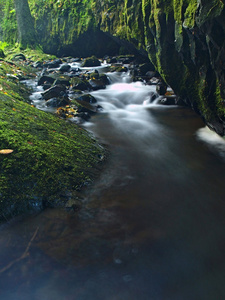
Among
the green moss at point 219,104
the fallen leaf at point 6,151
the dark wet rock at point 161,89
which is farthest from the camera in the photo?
the dark wet rock at point 161,89

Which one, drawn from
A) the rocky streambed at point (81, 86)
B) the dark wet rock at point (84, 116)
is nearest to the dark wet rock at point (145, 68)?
the rocky streambed at point (81, 86)

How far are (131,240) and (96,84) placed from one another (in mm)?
11688

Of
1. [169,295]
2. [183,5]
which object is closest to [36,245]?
[169,295]

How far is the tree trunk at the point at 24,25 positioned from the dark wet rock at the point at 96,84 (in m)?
15.8

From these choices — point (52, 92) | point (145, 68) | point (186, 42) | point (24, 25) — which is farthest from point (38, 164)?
point (24, 25)

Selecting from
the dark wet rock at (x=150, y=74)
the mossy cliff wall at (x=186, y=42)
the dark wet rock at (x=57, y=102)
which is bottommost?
the dark wet rock at (x=57, y=102)

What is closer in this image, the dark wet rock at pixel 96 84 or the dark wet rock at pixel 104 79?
the dark wet rock at pixel 96 84

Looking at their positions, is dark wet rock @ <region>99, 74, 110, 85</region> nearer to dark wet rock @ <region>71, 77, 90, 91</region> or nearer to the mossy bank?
dark wet rock @ <region>71, 77, 90, 91</region>

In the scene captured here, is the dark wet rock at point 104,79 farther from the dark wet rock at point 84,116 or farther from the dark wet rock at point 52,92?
the dark wet rock at point 84,116

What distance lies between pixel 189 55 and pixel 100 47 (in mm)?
16998

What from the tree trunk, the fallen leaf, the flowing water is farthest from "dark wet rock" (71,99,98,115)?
the tree trunk

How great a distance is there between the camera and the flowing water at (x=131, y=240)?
9.29ft

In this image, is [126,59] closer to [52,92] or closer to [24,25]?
[52,92]

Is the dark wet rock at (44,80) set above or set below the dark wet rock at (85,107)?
above
